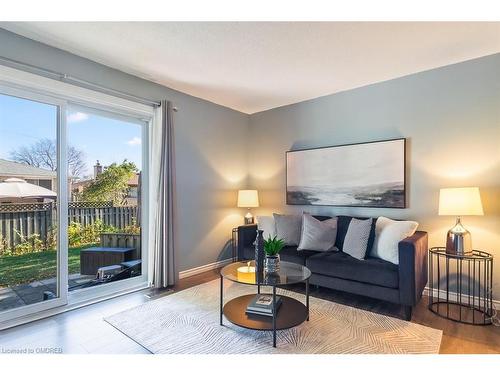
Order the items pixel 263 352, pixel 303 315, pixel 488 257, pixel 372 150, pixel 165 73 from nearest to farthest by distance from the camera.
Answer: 1. pixel 263 352
2. pixel 303 315
3. pixel 488 257
4. pixel 165 73
5. pixel 372 150

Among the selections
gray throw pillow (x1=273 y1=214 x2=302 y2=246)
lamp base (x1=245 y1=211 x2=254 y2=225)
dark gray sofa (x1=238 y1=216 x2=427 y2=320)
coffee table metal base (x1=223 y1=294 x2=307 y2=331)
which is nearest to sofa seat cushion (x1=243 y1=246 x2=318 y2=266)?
dark gray sofa (x1=238 y1=216 x2=427 y2=320)

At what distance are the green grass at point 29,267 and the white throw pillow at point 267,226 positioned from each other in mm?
2200

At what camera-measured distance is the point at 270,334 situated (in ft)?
7.32

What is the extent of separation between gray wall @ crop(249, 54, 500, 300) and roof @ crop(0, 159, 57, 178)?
315 cm

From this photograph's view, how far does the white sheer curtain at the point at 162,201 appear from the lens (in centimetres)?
337

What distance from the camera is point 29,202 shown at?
262 centimetres

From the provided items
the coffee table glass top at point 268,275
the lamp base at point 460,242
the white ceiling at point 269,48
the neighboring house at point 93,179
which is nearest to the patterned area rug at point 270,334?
the coffee table glass top at point 268,275

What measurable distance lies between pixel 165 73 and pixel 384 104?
2.62 metres

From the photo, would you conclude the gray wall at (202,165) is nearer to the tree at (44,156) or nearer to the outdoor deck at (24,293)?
the tree at (44,156)

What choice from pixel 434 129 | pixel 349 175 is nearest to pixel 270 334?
pixel 349 175

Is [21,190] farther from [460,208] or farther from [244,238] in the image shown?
[460,208]

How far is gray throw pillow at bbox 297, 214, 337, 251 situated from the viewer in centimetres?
333

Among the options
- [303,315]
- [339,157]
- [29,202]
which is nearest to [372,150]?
[339,157]
